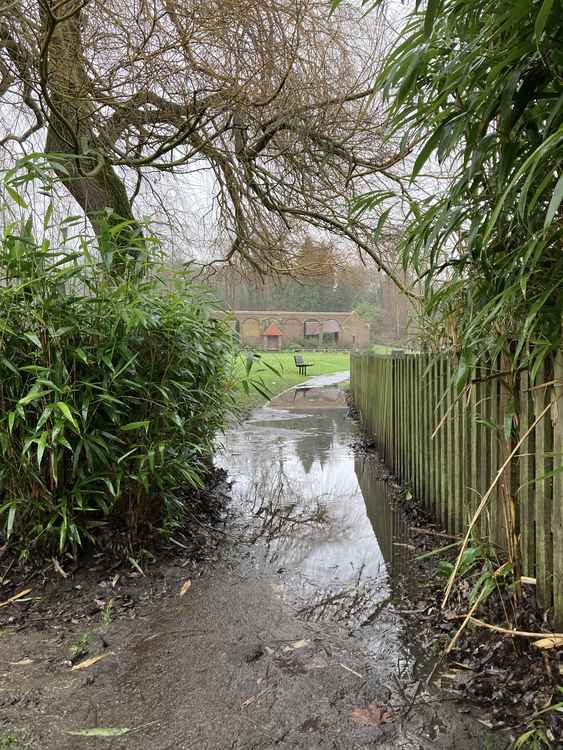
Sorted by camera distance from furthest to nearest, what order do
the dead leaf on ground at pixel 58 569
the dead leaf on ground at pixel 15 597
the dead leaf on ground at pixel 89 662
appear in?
the dead leaf on ground at pixel 58 569, the dead leaf on ground at pixel 15 597, the dead leaf on ground at pixel 89 662

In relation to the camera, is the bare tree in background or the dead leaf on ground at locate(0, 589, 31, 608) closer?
the dead leaf on ground at locate(0, 589, 31, 608)

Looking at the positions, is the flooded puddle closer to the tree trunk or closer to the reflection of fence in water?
the reflection of fence in water

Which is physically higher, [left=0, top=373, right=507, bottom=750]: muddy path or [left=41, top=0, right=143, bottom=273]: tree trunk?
[left=41, top=0, right=143, bottom=273]: tree trunk

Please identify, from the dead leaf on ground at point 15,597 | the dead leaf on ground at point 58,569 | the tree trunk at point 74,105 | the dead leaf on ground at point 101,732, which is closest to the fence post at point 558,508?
the dead leaf on ground at point 101,732

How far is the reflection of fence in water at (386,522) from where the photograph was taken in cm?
311

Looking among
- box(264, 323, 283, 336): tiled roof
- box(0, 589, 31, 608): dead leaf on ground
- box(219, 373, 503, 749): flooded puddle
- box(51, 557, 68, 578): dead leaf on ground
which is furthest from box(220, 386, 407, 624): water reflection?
box(264, 323, 283, 336): tiled roof

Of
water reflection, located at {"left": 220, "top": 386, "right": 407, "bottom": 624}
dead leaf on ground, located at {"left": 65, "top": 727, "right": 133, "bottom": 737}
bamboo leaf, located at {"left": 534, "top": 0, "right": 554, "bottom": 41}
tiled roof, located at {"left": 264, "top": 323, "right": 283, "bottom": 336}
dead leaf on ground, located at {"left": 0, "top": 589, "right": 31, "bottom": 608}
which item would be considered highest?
tiled roof, located at {"left": 264, "top": 323, "right": 283, "bottom": 336}

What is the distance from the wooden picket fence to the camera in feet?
6.26

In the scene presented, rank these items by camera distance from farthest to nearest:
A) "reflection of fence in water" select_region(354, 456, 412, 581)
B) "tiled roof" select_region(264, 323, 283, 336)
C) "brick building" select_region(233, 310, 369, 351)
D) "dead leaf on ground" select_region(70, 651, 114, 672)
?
"tiled roof" select_region(264, 323, 283, 336) < "brick building" select_region(233, 310, 369, 351) < "reflection of fence in water" select_region(354, 456, 412, 581) < "dead leaf on ground" select_region(70, 651, 114, 672)

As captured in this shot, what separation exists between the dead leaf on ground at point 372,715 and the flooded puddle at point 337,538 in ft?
0.36

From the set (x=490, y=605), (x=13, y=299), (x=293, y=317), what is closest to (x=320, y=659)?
(x=490, y=605)

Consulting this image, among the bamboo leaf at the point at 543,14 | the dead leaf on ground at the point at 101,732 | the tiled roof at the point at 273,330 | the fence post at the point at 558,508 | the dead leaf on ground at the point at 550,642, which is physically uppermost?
the tiled roof at the point at 273,330

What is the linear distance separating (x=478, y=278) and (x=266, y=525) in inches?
98.4

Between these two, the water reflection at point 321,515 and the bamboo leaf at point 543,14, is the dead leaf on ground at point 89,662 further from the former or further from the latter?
the bamboo leaf at point 543,14
